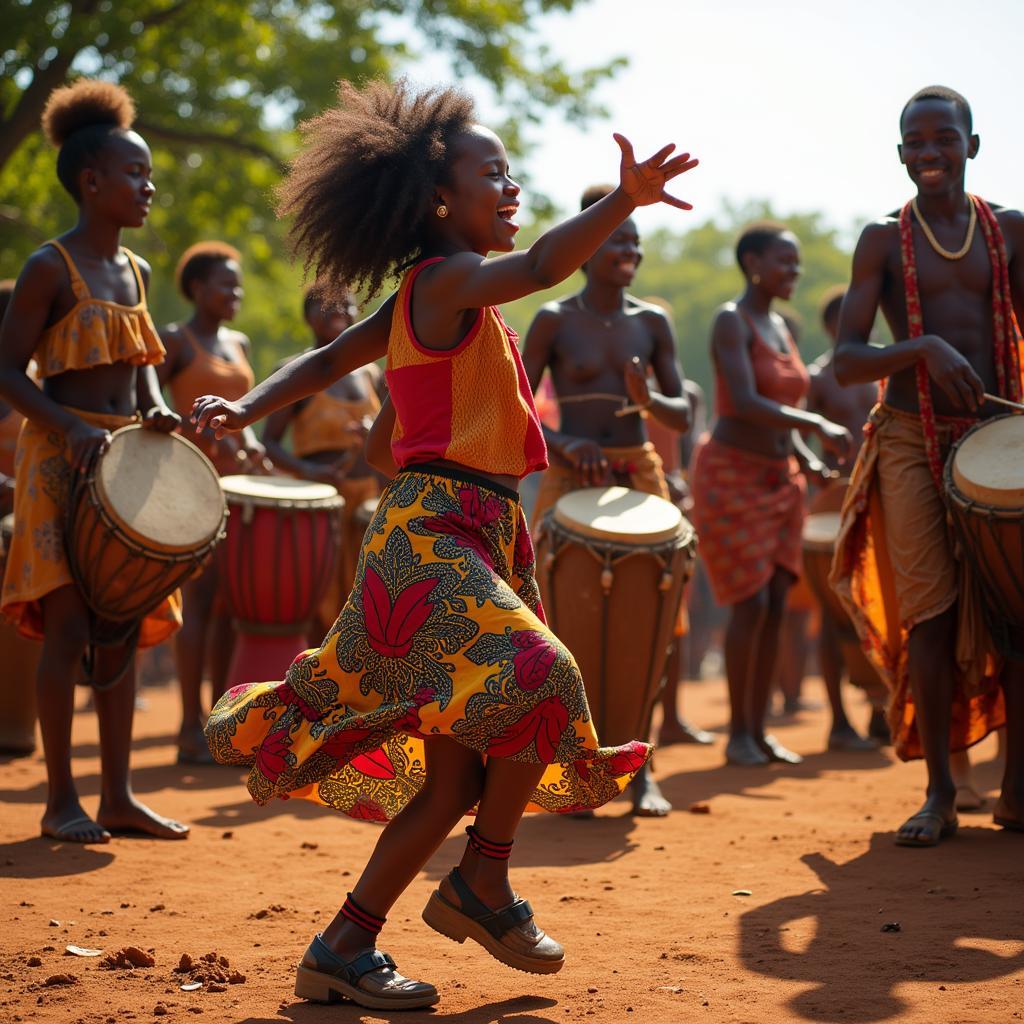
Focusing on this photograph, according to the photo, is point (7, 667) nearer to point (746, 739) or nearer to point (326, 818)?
point (326, 818)

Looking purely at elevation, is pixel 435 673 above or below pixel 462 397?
below

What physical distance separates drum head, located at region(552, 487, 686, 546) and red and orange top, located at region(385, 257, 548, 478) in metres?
2.02

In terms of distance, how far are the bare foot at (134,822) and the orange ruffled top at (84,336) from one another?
60.6 inches

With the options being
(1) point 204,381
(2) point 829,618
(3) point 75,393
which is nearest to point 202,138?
(1) point 204,381

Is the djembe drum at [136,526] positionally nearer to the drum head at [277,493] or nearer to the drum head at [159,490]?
the drum head at [159,490]

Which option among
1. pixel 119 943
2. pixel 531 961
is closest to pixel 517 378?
pixel 531 961

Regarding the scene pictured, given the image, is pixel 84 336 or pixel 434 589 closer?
pixel 434 589

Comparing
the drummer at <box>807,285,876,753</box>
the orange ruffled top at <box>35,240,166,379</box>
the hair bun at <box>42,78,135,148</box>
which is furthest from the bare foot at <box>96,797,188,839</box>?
the drummer at <box>807,285,876,753</box>

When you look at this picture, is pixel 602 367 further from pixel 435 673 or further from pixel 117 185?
pixel 435 673

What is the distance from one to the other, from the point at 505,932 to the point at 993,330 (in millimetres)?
2877

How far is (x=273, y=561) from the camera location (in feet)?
24.6

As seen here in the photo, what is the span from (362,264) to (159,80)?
14.0 metres

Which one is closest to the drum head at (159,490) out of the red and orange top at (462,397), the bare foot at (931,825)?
the red and orange top at (462,397)

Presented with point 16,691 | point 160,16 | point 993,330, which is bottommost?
point 16,691
